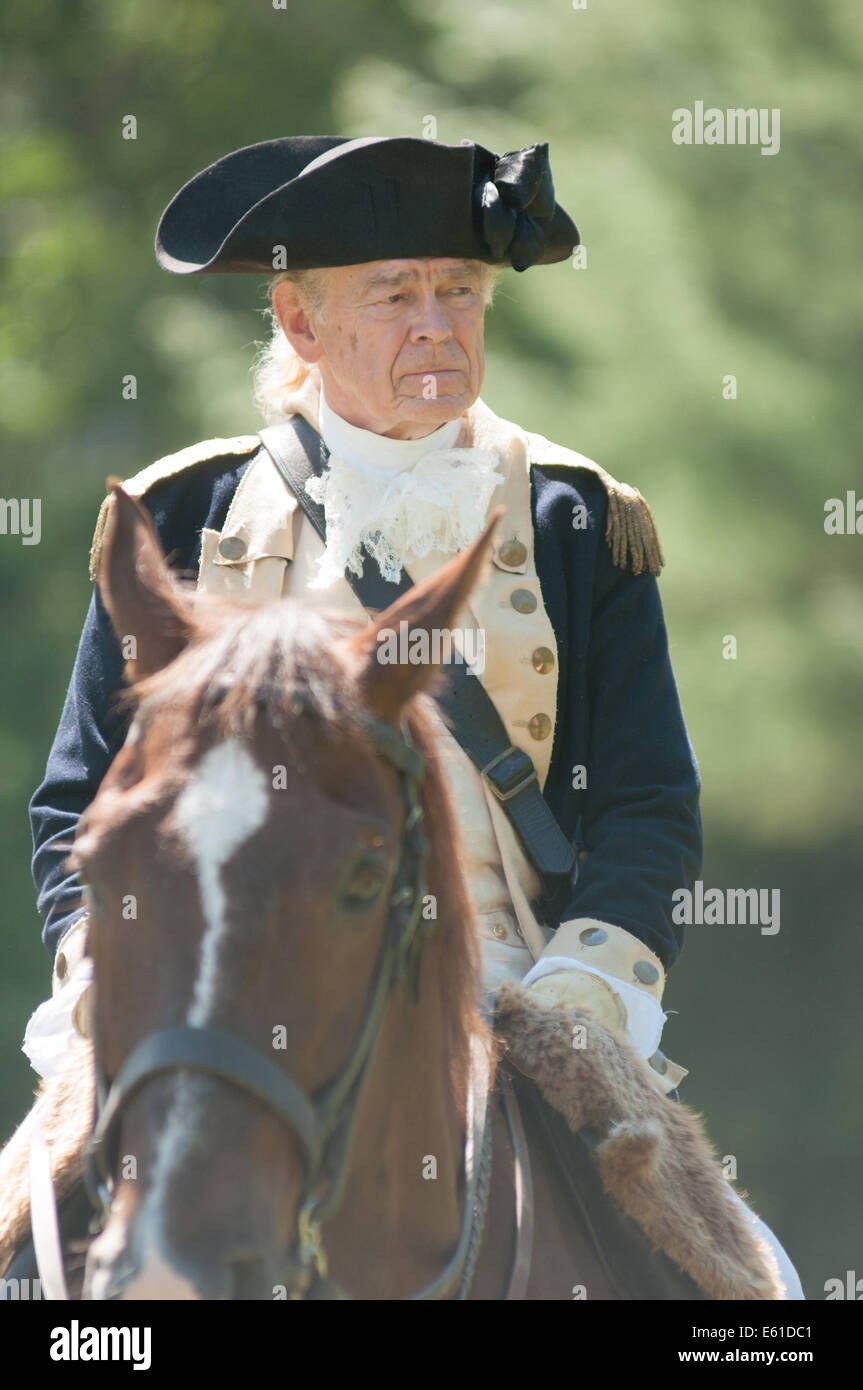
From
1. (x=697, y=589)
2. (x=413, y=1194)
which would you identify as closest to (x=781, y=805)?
(x=697, y=589)

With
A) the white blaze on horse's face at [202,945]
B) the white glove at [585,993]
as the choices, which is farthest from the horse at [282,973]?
the white glove at [585,993]

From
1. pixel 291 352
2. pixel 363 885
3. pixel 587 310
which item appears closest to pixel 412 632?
pixel 363 885

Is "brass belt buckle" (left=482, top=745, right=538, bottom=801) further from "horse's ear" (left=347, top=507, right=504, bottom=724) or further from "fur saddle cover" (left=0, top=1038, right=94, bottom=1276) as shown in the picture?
"horse's ear" (left=347, top=507, right=504, bottom=724)

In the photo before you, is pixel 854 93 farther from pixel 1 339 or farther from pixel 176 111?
pixel 1 339

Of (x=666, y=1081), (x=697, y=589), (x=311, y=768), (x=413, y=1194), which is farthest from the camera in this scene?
(x=697, y=589)

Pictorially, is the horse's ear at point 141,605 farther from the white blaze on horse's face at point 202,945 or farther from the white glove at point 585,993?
the white glove at point 585,993

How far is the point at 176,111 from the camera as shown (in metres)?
9.88

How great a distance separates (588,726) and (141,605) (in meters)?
1.39

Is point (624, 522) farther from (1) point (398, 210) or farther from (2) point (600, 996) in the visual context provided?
(2) point (600, 996)

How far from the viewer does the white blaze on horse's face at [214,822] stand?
2008 millimetres

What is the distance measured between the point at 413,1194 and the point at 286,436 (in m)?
1.76

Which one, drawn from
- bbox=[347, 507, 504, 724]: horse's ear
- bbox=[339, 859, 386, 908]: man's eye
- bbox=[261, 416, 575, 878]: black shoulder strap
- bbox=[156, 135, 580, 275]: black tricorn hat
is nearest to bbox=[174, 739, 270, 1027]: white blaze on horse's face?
bbox=[339, 859, 386, 908]: man's eye

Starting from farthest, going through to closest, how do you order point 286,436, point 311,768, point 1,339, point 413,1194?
point 1,339 → point 286,436 → point 413,1194 → point 311,768

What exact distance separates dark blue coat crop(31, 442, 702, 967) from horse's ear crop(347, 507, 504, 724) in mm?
1058
